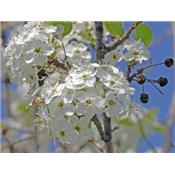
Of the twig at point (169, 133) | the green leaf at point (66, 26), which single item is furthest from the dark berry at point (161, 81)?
the twig at point (169, 133)

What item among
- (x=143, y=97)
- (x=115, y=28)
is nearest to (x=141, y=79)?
(x=143, y=97)

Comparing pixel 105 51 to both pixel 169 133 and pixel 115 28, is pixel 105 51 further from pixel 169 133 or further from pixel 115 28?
pixel 169 133

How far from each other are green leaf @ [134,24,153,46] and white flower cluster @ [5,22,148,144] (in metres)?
0.10

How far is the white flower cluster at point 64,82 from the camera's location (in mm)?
1135

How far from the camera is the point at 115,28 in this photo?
1.46 m

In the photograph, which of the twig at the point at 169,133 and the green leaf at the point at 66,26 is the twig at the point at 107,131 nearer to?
the green leaf at the point at 66,26

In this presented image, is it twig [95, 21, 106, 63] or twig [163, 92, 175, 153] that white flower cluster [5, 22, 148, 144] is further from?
twig [163, 92, 175, 153]

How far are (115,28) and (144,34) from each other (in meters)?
0.08

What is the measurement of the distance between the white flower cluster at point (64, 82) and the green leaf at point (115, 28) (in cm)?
13

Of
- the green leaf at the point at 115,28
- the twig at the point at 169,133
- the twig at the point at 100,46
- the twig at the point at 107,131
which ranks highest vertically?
the green leaf at the point at 115,28
